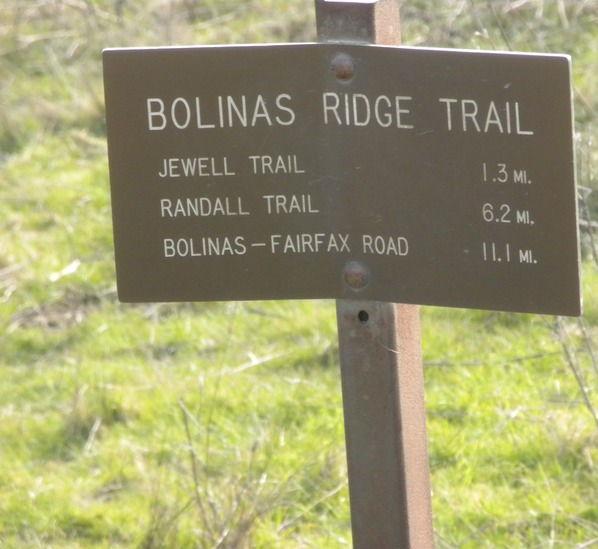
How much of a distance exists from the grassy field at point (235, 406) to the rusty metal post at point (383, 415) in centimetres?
77

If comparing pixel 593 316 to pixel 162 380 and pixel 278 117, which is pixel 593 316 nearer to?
pixel 162 380

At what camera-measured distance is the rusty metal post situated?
7.58 ft

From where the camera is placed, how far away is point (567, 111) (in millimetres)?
2031

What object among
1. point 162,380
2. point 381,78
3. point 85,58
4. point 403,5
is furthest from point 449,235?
point 85,58

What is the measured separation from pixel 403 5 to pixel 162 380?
10.3ft

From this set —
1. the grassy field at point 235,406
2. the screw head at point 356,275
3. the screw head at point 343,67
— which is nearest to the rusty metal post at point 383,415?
the screw head at point 356,275

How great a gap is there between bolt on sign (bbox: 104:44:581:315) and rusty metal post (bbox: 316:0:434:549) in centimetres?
7

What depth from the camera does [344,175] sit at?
88.1 inches

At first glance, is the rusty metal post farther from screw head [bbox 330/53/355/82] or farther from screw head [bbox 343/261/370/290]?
screw head [bbox 330/53/355/82]

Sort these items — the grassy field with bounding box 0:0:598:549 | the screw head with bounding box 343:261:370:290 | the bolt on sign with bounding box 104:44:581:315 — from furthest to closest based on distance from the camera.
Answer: the grassy field with bounding box 0:0:598:549
the screw head with bounding box 343:261:370:290
the bolt on sign with bounding box 104:44:581:315

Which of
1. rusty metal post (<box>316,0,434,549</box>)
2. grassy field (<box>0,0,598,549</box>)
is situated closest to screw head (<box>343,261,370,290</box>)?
rusty metal post (<box>316,0,434,549</box>)

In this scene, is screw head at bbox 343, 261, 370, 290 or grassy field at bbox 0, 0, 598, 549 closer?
screw head at bbox 343, 261, 370, 290

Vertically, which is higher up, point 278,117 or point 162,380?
point 278,117

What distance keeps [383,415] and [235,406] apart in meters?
1.80
